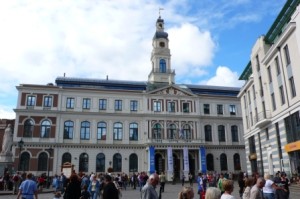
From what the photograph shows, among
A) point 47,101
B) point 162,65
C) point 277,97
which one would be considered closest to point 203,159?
point 162,65

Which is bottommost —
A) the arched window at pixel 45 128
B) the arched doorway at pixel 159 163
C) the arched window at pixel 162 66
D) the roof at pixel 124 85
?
the arched doorway at pixel 159 163

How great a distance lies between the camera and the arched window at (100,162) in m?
47.9

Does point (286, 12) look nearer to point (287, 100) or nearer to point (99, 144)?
point (287, 100)

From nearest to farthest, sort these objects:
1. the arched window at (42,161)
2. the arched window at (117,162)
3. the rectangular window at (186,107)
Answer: the arched window at (42,161)
the arched window at (117,162)
the rectangular window at (186,107)

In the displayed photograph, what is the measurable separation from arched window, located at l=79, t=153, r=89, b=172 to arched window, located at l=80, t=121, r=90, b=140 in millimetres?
2971

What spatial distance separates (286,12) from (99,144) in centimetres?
3445

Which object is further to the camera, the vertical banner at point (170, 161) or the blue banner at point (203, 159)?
the blue banner at point (203, 159)

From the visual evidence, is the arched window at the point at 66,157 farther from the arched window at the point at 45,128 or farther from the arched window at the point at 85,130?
the arched window at the point at 45,128

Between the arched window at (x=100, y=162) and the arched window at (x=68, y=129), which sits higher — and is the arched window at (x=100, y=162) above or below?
below

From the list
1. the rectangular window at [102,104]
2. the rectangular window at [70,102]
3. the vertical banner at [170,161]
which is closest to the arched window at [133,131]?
the rectangular window at [102,104]

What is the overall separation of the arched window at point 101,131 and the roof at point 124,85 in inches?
290

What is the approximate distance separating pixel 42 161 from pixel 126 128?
1500 cm

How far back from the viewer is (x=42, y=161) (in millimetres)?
45906

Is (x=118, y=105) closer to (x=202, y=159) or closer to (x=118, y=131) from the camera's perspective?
(x=118, y=131)
